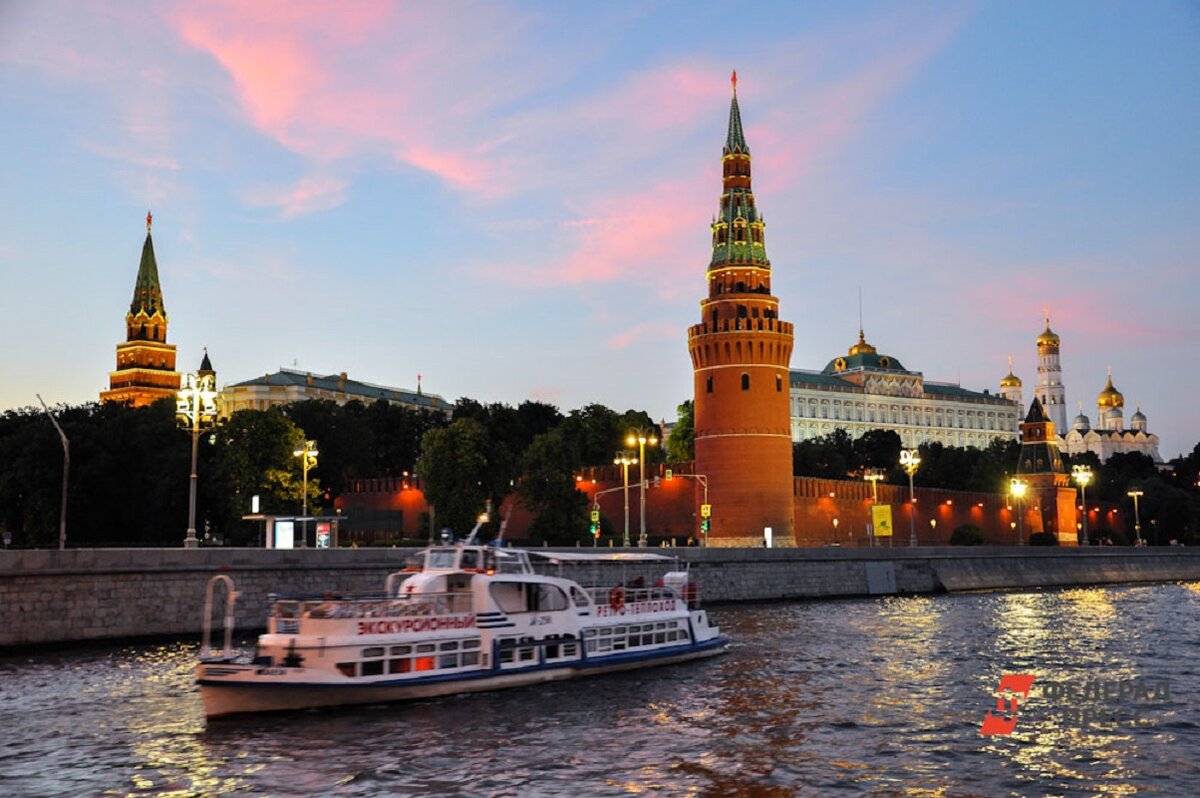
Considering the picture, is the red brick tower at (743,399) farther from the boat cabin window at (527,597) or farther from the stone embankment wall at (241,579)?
the boat cabin window at (527,597)

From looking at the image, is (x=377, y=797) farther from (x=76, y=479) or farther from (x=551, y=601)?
(x=76, y=479)

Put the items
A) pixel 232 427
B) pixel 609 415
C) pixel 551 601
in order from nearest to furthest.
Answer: pixel 551 601 < pixel 232 427 < pixel 609 415

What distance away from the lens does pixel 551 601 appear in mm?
34781

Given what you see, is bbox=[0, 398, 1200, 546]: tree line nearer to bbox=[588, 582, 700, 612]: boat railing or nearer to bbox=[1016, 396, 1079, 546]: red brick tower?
bbox=[588, 582, 700, 612]: boat railing

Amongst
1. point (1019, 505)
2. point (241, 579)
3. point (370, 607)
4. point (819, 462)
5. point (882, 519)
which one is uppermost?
point (819, 462)

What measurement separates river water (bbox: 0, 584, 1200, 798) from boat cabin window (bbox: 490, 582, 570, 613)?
2.29 m

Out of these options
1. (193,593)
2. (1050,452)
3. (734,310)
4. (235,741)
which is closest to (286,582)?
(193,593)

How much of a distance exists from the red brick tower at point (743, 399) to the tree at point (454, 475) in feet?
62.1

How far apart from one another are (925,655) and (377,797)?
80.0 ft

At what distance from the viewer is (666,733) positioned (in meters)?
27.1

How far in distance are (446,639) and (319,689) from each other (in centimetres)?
373

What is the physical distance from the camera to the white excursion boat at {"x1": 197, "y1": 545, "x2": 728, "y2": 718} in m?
28.4

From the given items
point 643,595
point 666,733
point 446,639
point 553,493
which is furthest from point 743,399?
point 666,733

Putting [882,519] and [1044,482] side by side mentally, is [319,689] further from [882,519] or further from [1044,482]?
[1044,482]
